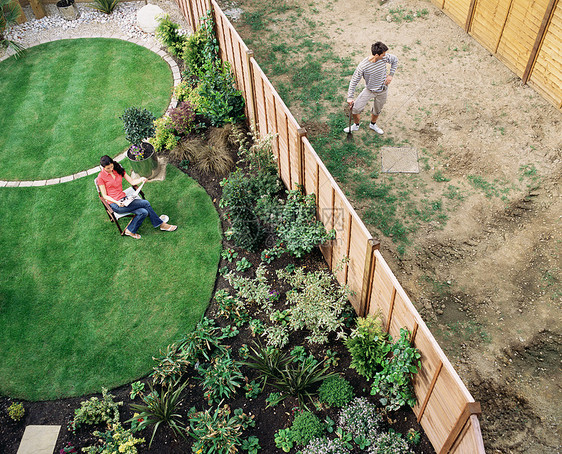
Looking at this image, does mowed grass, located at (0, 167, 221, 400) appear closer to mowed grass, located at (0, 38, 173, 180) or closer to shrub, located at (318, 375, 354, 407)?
mowed grass, located at (0, 38, 173, 180)

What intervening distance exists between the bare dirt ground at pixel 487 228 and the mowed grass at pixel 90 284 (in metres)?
2.96

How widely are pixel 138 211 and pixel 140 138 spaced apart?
1.57 metres

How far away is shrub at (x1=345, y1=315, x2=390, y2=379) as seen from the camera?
5.29 m

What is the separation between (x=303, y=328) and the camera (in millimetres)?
6234

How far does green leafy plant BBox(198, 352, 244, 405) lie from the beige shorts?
17.0 feet

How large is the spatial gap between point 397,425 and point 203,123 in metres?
6.55

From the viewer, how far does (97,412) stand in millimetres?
5590

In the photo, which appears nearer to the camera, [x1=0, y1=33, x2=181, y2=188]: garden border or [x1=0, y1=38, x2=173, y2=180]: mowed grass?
[x1=0, y1=33, x2=181, y2=188]: garden border

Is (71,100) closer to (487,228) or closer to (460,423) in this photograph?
(487,228)

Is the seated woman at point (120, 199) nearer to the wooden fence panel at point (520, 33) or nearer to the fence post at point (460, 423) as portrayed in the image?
the fence post at point (460, 423)

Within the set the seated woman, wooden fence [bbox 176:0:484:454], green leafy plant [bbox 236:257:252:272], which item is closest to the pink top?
the seated woman

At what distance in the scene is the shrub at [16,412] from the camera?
18.8 feet

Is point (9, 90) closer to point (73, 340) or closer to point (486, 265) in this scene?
point (73, 340)

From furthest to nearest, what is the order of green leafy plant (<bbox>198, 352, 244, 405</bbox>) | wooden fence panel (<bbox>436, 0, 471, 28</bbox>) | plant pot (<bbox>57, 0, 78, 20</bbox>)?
plant pot (<bbox>57, 0, 78, 20</bbox>), wooden fence panel (<bbox>436, 0, 471, 28</bbox>), green leafy plant (<bbox>198, 352, 244, 405</bbox>)
